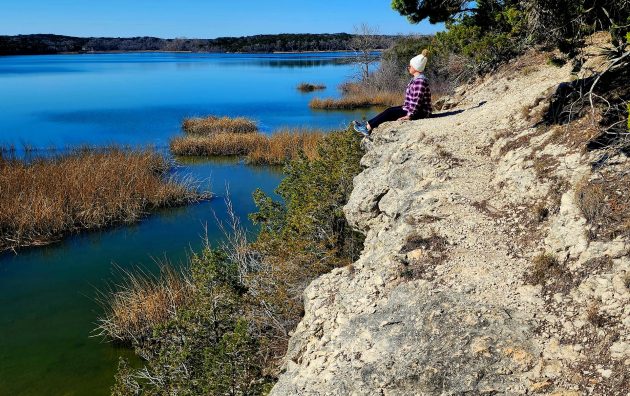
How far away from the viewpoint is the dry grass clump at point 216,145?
19.9 metres

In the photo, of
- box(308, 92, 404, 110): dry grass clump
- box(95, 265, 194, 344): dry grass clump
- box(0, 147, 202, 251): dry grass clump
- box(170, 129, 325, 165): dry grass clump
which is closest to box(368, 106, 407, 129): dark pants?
box(95, 265, 194, 344): dry grass clump

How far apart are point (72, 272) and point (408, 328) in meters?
8.36

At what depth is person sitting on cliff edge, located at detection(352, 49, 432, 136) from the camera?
25.1 feet

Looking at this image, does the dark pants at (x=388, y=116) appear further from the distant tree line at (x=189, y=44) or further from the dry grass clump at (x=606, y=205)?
the distant tree line at (x=189, y=44)

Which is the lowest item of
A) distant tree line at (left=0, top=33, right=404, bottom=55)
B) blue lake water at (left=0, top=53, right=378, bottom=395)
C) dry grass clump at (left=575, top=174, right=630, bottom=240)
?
blue lake water at (left=0, top=53, right=378, bottom=395)

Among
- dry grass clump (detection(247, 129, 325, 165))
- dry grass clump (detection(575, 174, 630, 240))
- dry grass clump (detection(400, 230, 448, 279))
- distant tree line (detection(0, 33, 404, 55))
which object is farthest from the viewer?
distant tree line (detection(0, 33, 404, 55))

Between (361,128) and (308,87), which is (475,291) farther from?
(308,87)

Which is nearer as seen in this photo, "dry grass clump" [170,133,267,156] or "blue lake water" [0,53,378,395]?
"blue lake water" [0,53,378,395]

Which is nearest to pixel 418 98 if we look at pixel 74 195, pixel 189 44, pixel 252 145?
pixel 74 195

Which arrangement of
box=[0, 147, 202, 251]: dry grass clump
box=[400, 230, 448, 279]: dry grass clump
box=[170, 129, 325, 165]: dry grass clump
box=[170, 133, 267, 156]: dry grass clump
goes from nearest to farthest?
box=[400, 230, 448, 279]: dry grass clump → box=[0, 147, 202, 251]: dry grass clump → box=[170, 129, 325, 165]: dry grass clump → box=[170, 133, 267, 156]: dry grass clump

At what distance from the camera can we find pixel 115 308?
25.5 feet

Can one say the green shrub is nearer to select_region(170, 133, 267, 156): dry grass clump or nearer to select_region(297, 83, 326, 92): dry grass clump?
select_region(170, 133, 267, 156): dry grass clump

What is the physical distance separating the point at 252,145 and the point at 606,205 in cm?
1695

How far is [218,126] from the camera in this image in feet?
76.5
